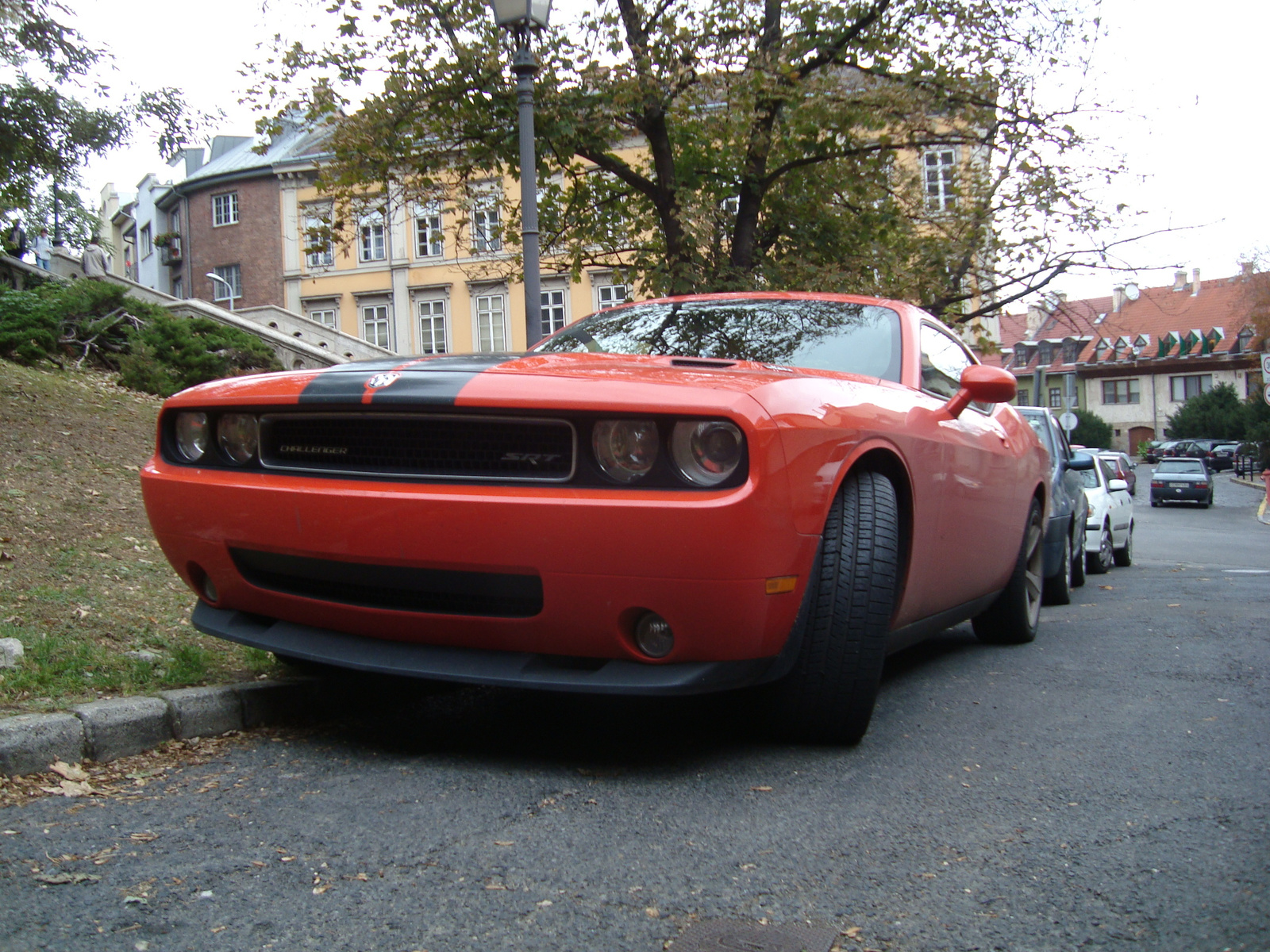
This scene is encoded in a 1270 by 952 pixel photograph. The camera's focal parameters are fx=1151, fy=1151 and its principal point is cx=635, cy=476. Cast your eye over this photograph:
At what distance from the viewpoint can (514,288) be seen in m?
44.5

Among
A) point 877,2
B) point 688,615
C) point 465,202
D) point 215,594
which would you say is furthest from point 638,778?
point 465,202

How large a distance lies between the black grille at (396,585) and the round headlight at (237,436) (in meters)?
0.28

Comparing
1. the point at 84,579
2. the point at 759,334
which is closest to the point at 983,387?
the point at 759,334

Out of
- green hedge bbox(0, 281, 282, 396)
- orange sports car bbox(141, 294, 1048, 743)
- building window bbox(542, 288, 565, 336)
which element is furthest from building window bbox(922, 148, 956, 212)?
building window bbox(542, 288, 565, 336)

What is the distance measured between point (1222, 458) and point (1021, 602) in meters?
54.3

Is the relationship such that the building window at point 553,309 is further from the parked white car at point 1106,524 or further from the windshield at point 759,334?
the windshield at point 759,334

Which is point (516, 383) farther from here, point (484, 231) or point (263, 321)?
point (263, 321)

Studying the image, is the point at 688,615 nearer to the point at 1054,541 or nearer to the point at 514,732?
the point at 514,732

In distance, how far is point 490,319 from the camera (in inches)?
1756

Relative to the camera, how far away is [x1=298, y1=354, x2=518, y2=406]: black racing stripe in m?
→ 2.83

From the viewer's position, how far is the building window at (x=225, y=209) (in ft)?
156

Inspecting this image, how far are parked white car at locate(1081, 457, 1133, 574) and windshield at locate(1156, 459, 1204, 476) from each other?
24.0 metres

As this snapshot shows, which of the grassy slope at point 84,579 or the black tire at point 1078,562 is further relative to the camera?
the black tire at point 1078,562

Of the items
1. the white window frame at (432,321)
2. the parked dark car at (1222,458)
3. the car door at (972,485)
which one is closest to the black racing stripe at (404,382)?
the car door at (972,485)
